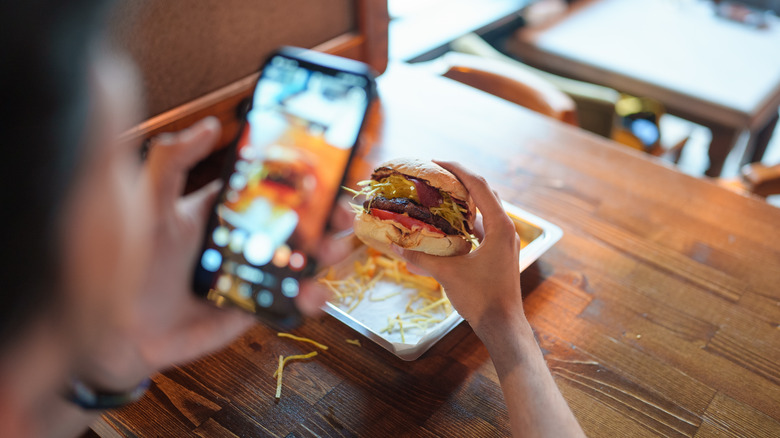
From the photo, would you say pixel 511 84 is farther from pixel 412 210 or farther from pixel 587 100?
pixel 412 210

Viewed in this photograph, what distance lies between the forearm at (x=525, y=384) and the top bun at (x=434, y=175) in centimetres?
30

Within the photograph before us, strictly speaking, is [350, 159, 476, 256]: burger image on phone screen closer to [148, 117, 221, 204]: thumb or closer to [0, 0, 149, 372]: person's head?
[148, 117, 221, 204]: thumb

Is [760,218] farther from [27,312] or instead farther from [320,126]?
[27,312]

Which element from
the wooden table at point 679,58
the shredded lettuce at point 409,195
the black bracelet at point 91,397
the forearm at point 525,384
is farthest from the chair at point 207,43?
the wooden table at point 679,58

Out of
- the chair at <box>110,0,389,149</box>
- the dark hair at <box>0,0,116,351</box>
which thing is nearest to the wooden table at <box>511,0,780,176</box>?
the chair at <box>110,0,389,149</box>

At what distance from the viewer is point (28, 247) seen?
0.32 m

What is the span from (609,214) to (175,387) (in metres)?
1.04

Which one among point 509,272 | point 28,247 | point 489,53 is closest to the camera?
point 28,247

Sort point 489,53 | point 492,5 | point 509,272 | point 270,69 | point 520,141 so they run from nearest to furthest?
point 509,272 < point 270,69 < point 520,141 < point 489,53 < point 492,5

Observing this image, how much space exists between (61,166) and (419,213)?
33.2 inches

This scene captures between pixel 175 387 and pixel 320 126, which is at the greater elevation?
pixel 320 126

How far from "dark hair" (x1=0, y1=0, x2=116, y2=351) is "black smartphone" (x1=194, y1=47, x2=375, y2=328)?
54cm

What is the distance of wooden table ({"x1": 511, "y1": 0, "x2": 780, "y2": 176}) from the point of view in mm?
2490

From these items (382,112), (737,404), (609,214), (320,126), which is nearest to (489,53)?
(382,112)
